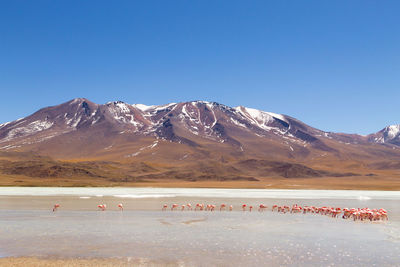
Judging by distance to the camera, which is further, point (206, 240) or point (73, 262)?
point (206, 240)

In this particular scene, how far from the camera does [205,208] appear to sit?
37.2 metres

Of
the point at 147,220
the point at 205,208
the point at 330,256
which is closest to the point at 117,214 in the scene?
the point at 147,220

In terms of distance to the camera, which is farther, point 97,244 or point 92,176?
point 92,176

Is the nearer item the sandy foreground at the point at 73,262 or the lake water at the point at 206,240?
the sandy foreground at the point at 73,262

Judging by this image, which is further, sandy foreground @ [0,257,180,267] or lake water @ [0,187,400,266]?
lake water @ [0,187,400,266]

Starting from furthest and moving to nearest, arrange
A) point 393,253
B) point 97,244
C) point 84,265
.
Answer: point 97,244 < point 393,253 < point 84,265

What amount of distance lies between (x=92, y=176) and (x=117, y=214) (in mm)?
78632

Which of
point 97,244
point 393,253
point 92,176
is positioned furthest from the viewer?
point 92,176

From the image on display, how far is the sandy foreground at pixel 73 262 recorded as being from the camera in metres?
13.8

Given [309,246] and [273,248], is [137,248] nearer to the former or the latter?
[273,248]

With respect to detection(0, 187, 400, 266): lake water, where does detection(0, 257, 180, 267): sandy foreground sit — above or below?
above

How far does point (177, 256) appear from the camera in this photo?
15234 millimetres

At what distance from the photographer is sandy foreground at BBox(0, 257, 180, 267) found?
13771 mm

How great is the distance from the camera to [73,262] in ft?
46.3
